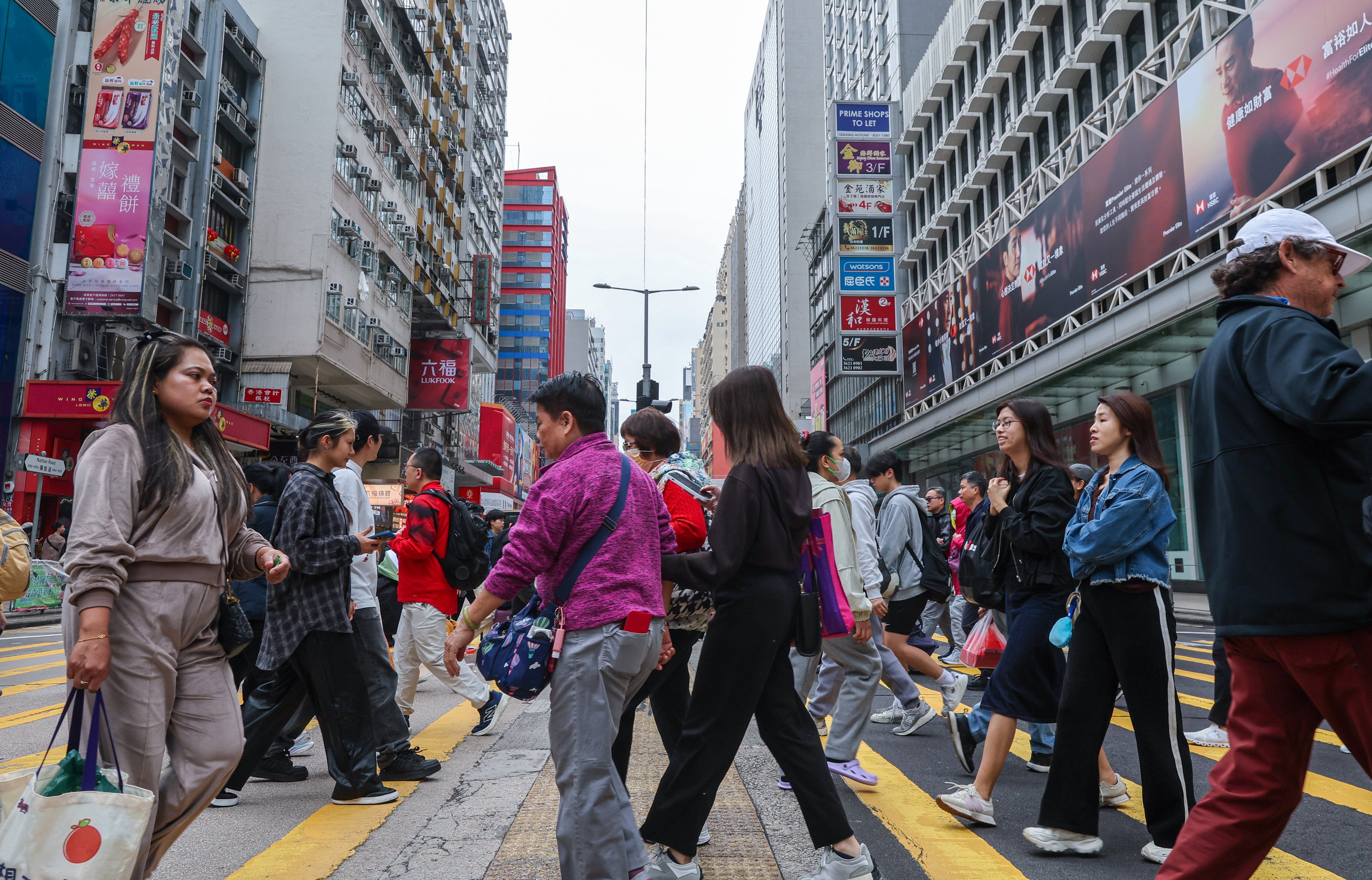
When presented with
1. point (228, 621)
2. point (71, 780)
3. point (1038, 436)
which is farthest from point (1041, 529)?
point (71, 780)

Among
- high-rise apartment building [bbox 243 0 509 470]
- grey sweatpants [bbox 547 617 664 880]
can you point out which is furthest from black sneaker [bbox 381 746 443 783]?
high-rise apartment building [bbox 243 0 509 470]

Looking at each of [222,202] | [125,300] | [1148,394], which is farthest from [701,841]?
[222,202]

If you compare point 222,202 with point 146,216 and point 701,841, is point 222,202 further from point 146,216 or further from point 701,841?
point 701,841

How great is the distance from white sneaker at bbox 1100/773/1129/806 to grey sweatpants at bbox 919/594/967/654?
17.9ft

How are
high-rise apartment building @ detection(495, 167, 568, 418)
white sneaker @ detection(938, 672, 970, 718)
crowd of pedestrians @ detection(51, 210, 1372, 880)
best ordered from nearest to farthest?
crowd of pedestrians @ detection(51, 210, 1372, 880) → white sneaker @ detection(938, 672, 970, 718) → high-rise apartment building @ detection(495, 167, 568, 418)

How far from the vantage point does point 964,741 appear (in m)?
4.90

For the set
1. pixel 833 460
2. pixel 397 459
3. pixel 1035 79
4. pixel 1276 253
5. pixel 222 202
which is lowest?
pixel 833 460

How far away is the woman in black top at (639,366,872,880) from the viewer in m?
3.34

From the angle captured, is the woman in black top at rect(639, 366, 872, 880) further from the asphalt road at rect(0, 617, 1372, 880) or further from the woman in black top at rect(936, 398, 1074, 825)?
the woman in black top at rect(936, 398, 1074, 825)

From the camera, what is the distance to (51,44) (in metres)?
22.9

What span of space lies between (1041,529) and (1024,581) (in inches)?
11.5

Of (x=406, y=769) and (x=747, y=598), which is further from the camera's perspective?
(x=406, y=769)

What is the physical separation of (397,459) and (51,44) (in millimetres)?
20118

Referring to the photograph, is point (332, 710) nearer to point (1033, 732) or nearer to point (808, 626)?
point (808, 626)
